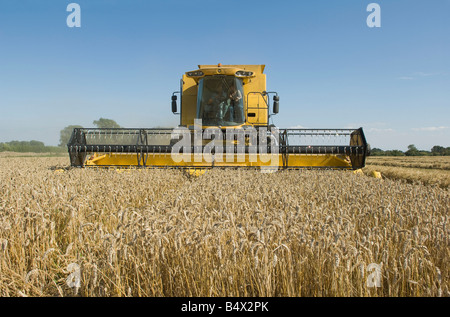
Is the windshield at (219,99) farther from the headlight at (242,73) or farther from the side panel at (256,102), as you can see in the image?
the side panel at (256,102)

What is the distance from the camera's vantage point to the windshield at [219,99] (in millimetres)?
9758

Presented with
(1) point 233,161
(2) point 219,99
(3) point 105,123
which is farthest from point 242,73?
(3) point 105,123

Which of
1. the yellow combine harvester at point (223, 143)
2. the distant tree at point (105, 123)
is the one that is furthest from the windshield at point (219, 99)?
the distant tree at point (105, 123)

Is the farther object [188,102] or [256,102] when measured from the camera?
[188,102]

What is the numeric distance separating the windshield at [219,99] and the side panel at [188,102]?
1.00 meters

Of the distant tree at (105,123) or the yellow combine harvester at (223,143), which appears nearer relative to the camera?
the yellow combine harvester at (223,143)

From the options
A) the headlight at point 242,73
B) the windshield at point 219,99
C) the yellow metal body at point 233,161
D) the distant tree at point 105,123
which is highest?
the distant tree at point 105,123

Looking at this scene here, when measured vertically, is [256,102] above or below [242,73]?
below

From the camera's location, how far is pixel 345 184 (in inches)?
246

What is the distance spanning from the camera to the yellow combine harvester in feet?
30.3

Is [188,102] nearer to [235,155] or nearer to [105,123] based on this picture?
[235,155]

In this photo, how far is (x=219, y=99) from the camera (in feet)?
32.2

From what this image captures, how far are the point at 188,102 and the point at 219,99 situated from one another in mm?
1540

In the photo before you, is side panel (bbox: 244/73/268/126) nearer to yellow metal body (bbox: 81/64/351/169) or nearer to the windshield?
yellow metal body (bbox: 81/64/351/169)
